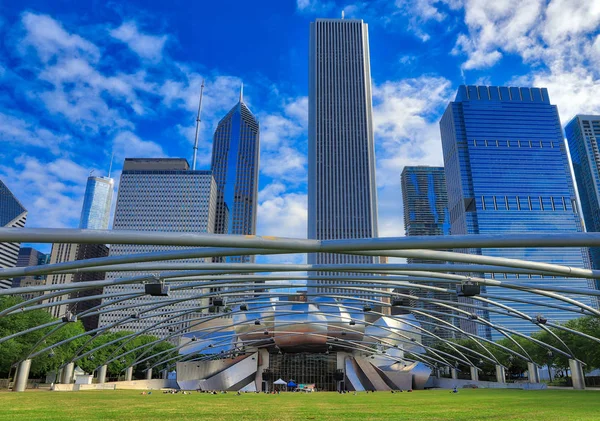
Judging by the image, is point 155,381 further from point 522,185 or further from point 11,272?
point 522,185

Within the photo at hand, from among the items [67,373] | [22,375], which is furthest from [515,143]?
[22,375]

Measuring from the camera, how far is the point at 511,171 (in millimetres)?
185375

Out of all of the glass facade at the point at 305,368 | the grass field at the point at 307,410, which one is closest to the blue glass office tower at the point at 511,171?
the glass facade at the point at 305,368

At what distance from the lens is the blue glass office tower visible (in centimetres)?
17562

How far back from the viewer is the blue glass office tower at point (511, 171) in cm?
17562

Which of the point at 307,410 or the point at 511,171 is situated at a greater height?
the point at 511,171

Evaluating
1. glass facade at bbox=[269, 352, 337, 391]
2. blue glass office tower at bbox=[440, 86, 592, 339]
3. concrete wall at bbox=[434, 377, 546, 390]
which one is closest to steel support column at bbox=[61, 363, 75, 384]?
glass facade at bbox=[269, 352, 337, 391]

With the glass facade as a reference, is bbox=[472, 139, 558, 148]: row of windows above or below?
above

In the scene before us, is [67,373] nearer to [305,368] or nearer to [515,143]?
[305,368]

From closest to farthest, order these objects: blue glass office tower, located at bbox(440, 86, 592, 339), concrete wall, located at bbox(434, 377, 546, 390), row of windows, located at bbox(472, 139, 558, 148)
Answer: concrete wall, located at bbox(434, 377, 546, 390) → blue glass office tower, located at bbox(440, 86, 592, 339) → row of windows, located at bbox(472, 139, 558, 148)

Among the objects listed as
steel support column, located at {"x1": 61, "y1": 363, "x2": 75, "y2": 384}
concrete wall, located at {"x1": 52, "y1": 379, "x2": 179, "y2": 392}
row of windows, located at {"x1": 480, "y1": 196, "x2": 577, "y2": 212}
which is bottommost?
concrete wall, located at {"x1": 52, "y1": 379, "x2": 179, "y2": 392}

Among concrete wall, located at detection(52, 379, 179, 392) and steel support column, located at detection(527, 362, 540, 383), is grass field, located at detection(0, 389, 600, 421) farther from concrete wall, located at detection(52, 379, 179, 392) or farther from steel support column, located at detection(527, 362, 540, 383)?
steel support column, located at detection(527, 362, 540, 383)

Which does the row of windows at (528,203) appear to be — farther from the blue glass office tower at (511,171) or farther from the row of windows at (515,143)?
the row of windows at (515,143)

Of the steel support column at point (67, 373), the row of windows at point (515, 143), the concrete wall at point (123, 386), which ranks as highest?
the row of windows at point (515, 143)
